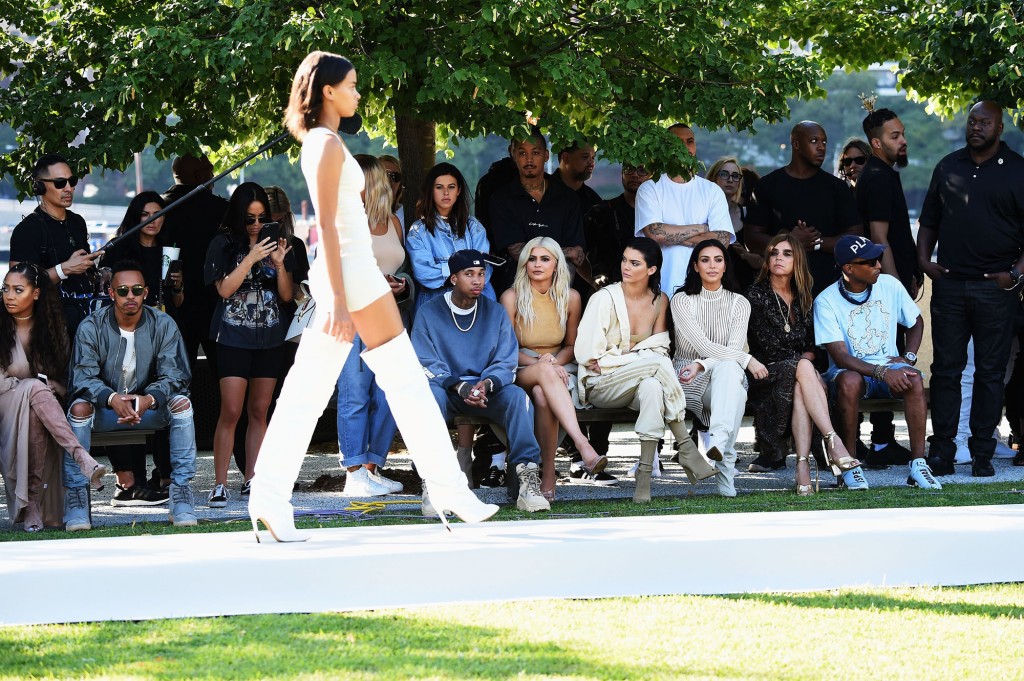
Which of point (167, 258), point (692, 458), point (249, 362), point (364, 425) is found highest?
point (167, 258)

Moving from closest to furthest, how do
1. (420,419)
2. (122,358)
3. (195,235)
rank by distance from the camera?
1. (420,419)
2. (122,358)
3. (195,235)

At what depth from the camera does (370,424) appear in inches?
336

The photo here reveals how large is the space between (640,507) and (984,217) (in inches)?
124

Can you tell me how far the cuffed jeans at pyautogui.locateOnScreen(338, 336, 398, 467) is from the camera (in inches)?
333

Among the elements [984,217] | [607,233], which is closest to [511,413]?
[607,233]

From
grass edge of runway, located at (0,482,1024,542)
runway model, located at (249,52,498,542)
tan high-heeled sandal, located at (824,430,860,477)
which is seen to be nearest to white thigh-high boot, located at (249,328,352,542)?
runway model, located at (249,52,498,542)

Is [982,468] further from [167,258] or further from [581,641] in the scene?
[167,258]

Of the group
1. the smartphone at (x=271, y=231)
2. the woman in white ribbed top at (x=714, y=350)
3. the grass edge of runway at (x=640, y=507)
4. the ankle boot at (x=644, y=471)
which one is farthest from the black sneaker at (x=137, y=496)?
the woman in white ribbed top at (x=714, y=350)

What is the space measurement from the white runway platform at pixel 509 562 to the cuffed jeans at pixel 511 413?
1.79 metres

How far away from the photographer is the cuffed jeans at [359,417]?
8461mm

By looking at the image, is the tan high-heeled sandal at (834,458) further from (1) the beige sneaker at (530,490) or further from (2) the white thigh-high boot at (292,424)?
(2) the white thigh-high boot at (292,424)

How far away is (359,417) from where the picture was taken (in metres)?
8.46

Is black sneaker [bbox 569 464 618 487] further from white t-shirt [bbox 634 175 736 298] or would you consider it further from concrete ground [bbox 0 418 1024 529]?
white t-shirt [bbox 634 175 736 298]

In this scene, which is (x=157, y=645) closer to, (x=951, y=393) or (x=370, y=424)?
(x=370, y=424)
